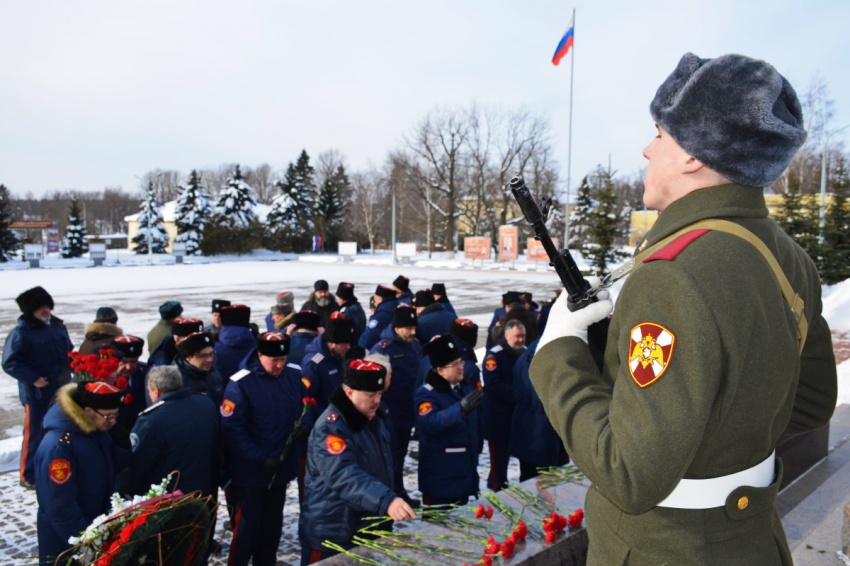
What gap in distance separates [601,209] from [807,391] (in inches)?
711

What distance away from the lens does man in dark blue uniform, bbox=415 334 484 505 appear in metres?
4.80

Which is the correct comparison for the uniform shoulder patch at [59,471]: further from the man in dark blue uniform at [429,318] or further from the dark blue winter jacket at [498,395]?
the man in dark blue uniform at [429,318]

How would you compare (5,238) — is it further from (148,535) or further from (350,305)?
(148,535)

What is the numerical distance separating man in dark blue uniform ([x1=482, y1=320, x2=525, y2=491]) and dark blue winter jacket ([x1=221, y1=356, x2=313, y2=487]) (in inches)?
80.0

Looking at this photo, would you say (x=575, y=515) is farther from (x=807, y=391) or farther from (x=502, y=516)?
(x=807, y=391)

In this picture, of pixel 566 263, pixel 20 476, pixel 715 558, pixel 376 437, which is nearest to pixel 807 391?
pixel 715 558

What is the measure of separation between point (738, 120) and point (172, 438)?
4.21 m

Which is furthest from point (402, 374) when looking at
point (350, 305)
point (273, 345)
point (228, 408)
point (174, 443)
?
point (350, 305)

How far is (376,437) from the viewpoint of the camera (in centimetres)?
410

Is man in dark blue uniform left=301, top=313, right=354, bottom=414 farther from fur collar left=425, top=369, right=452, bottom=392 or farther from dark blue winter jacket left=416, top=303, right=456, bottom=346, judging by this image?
dark blue winter jacket left=416, top=303, right=456, bottom=346

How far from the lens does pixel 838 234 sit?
21703mm

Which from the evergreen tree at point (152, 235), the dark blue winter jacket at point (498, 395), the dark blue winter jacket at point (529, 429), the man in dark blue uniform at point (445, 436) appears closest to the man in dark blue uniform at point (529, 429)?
the dark blue winter jacket at point (529, 429)

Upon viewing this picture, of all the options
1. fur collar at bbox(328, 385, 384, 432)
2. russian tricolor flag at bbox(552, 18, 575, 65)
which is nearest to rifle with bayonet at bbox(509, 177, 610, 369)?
fur collar at bbox(328, 385, 384, 432)

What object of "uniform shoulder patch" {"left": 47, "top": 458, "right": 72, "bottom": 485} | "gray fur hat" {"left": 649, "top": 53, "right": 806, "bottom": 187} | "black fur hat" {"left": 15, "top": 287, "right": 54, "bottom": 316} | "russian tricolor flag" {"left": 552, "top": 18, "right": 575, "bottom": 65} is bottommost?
"uniform shoulder patch" {"left": 47, "top": 458, "right": 72, "bottom": 485}
